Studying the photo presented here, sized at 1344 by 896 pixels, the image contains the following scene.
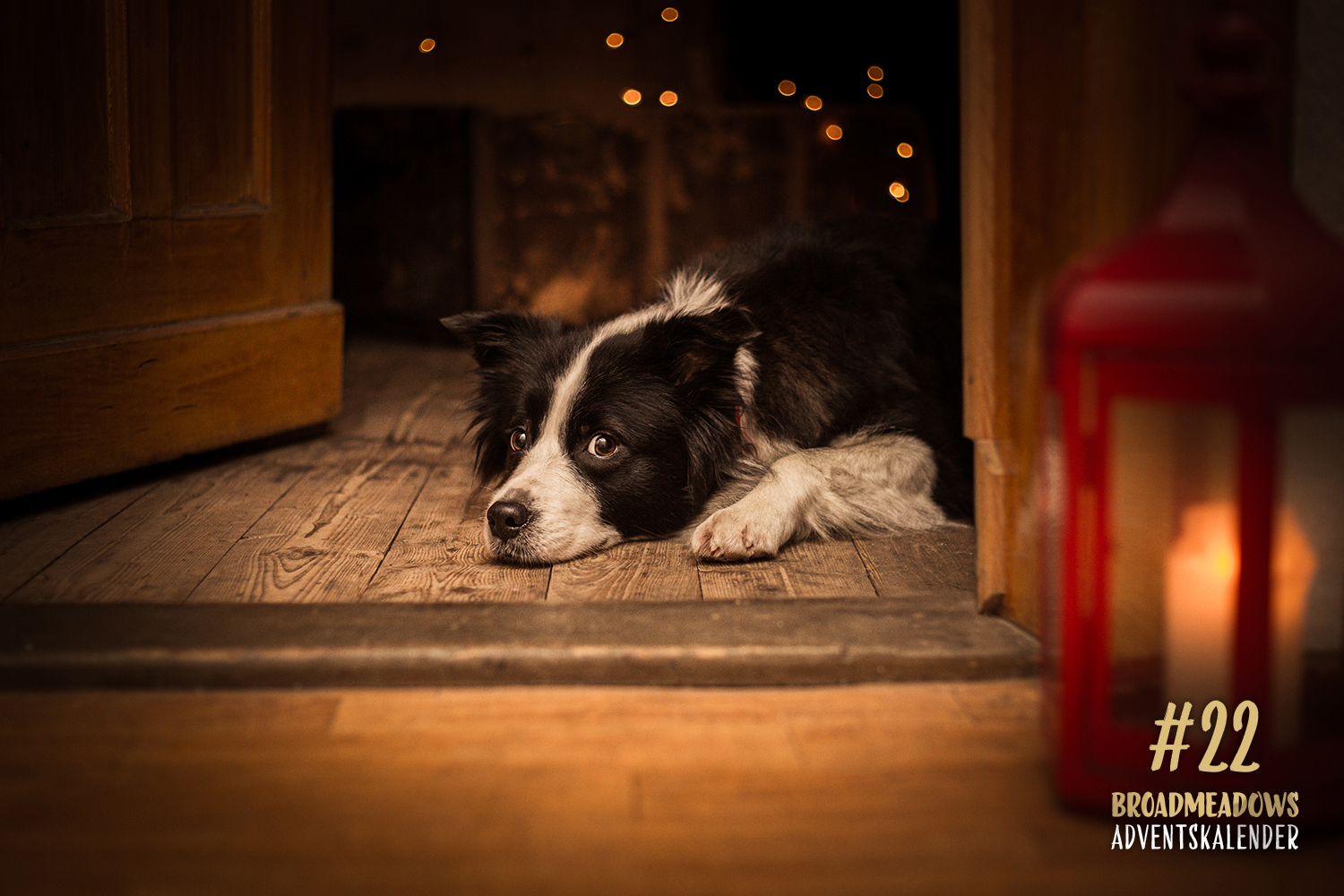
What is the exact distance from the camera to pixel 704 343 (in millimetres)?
2334

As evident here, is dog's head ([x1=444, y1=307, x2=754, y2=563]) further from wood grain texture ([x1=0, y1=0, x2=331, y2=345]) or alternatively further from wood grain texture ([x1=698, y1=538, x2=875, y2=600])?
wood grain texture ([x1=0, y1=0, x2=331, y2=345])

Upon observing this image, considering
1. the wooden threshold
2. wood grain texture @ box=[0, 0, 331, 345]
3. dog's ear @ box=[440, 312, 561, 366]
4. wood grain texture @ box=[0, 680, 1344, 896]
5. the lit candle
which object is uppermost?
wood grain texture @ box=[0, 0, 331, 345]

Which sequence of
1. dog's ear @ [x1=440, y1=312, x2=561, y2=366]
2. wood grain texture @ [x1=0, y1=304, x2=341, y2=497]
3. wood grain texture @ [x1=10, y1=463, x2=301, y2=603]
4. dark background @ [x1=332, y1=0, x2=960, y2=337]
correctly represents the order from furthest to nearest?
dark background @ [x1=332, y1=0, x2=960, y2=337], dog's ear @ [x1=440, y1=312, x2=561, y2=366], wood grain texture @ [x1=0, y1=304, x2=341, y2=497], wood grain texture @ [x1=10, y1=463, x2=301, y2=603]

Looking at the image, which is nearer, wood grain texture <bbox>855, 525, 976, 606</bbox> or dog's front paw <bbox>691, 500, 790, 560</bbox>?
wood grain texture <bbox>855, 525, 976, 606</bbox>

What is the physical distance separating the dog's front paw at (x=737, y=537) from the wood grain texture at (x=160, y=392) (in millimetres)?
1389

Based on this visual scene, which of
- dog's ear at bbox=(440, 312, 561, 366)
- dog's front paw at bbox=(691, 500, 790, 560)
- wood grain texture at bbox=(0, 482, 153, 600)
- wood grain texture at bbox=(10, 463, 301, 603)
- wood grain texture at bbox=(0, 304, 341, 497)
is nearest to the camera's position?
Result: wood grain texture at bbox=(10, 463, 301, 603)

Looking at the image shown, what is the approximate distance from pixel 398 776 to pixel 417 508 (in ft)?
4.10

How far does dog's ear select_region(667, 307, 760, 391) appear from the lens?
2277 millimetres

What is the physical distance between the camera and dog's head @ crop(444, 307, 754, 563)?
227cm

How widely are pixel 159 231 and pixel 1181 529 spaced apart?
2.37 meters

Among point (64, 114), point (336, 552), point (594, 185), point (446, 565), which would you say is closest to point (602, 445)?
point (446, 565)

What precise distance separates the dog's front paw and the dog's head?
0.64 feet

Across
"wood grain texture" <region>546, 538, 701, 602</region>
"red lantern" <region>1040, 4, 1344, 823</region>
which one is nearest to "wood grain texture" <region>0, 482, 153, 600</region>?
"wood grain texture" <region>546, 538, 701, 602</region>

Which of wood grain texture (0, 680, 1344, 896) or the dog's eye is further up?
the dog's eye
